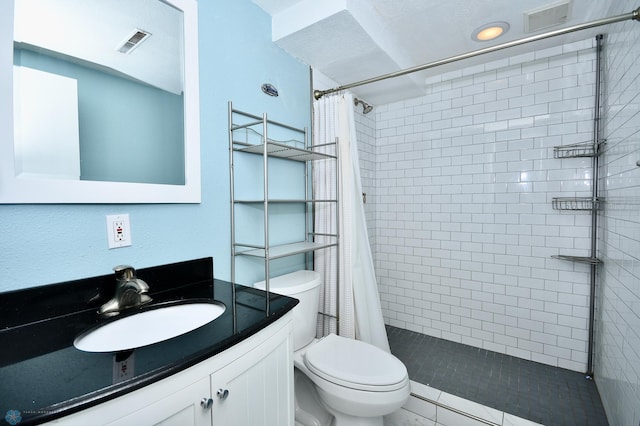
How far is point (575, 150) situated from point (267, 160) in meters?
2.11

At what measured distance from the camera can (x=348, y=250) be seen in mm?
1843

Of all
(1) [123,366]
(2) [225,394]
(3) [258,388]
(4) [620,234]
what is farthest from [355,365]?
(4) [620,234]

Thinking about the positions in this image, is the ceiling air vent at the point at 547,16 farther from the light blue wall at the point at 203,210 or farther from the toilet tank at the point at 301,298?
the toilet tank at the point at 301,298

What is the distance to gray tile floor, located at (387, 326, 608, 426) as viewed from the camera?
1.62 metres

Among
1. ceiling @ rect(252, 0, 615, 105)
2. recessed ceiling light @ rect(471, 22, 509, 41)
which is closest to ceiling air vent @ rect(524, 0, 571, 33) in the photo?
ceiling @ rect(252, 0, 615, 105)

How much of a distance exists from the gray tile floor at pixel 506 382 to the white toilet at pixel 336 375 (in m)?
0.73

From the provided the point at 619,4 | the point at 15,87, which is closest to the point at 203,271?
the point at 15,87

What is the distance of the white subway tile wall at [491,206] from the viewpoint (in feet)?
6.59

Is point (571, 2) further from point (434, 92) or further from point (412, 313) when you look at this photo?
point (412, 313)

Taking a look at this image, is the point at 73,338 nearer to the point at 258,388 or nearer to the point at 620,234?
the point at 258,388

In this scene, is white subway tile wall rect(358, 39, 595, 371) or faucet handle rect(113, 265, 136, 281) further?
white subway tile wall rect(358, 39, 595, 371)

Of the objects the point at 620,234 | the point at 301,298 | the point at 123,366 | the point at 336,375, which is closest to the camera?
the point at 123,366

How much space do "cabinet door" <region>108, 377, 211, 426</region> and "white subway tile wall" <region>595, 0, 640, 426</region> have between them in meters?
1.64

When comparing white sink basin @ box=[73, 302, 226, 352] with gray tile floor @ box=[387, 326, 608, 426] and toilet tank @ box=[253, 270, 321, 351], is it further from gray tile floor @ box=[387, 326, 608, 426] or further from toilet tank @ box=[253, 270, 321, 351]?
gray tile floor @ box=[387, 326, 608, 426]
